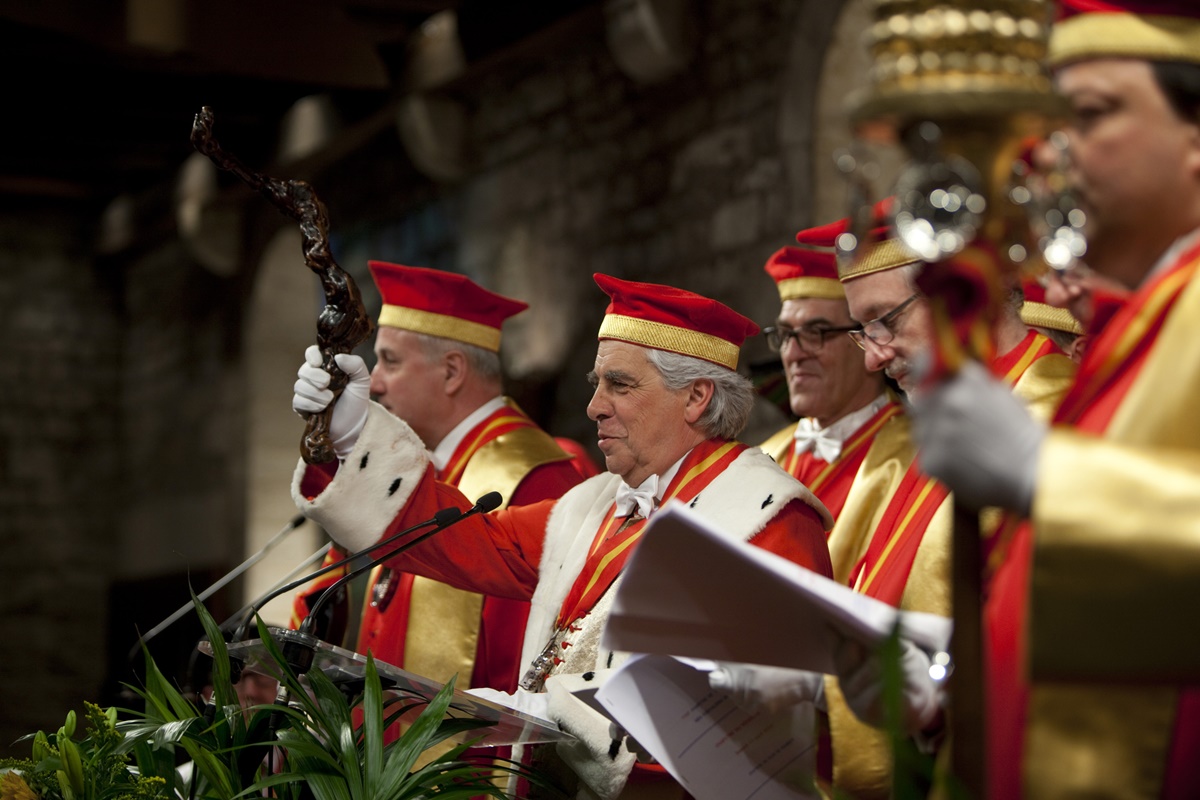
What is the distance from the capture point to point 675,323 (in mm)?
3031

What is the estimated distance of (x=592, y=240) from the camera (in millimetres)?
7402

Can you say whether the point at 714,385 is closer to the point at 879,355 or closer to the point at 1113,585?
the point at 879,355

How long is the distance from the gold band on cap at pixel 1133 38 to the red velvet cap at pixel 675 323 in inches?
60.4

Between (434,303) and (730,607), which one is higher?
(434,303)

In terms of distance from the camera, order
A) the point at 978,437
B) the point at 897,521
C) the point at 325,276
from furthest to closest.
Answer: the point at 325,276 → the point at 897,521 → the point at 978,437

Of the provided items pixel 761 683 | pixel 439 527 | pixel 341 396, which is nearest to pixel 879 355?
pixel 439 527

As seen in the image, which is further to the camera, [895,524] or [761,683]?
[895,524]

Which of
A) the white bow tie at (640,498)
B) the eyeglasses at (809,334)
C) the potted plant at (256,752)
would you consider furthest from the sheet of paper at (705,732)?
the eyeglasses at (809,334)

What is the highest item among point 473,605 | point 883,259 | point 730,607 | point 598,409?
point 883,259

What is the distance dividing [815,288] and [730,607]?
2209 millimetres

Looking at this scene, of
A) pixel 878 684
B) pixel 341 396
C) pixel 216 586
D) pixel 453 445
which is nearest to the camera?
pixel 878 684

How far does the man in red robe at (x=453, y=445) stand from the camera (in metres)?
3.69

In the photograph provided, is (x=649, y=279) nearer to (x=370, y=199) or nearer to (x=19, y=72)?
(x=370, y=199)

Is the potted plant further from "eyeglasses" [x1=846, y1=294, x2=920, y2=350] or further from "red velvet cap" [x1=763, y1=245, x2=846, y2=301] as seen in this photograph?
"red velvet cap" [x1=763, y1=245, x2=846, y2=301]
